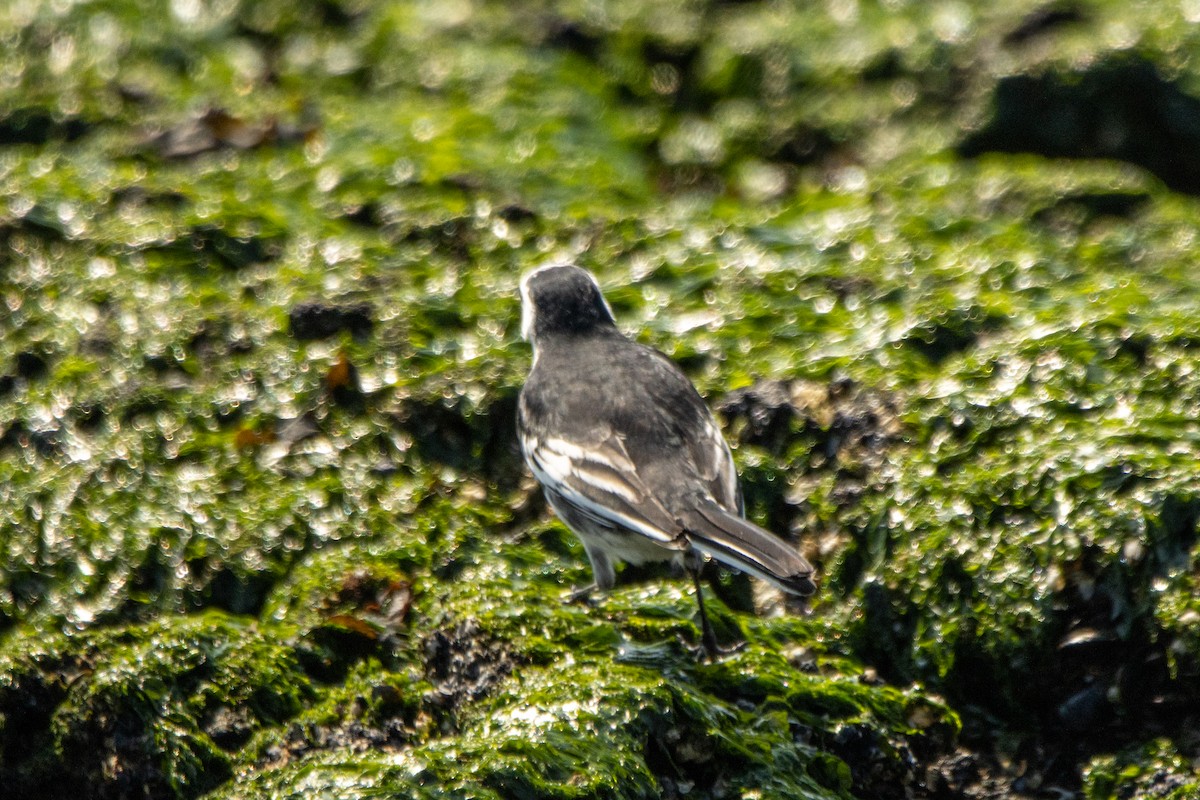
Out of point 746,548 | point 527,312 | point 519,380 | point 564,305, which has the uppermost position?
point 746,548

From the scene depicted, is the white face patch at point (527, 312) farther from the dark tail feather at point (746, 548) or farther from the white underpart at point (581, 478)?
the dark tail feather at point (746, 548)

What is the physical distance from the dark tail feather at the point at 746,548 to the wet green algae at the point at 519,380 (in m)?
0.51

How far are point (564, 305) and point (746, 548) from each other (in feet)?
7.38

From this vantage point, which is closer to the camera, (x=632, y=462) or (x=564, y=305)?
(x=632, y=462)

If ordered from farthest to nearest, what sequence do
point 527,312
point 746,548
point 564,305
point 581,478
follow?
point 527,312 < point 564,305 < point 581,478 < point 746,548

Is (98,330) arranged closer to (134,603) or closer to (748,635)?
(134,603)

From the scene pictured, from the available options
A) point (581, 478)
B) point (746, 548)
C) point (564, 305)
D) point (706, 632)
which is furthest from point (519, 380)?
point (746, 548)

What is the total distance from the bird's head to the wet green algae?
45cm

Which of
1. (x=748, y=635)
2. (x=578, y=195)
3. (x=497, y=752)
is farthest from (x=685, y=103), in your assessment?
(x=497, y=752)

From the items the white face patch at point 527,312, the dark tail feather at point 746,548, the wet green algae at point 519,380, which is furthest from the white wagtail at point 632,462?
the wet green algae at point 519,380

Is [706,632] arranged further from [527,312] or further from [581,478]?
[527,312]

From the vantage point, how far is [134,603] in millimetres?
6148

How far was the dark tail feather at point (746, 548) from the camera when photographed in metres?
4.36

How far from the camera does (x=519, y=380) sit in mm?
6844
